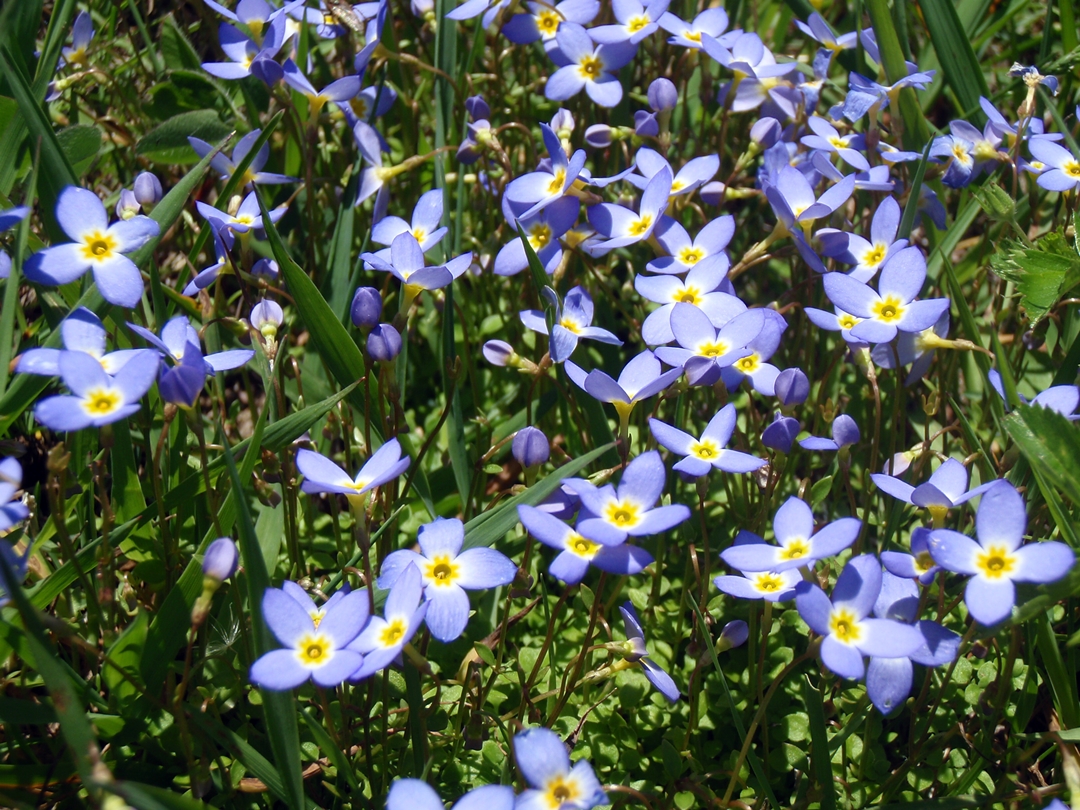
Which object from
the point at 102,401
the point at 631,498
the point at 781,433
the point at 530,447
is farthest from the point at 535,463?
the point at 102,401

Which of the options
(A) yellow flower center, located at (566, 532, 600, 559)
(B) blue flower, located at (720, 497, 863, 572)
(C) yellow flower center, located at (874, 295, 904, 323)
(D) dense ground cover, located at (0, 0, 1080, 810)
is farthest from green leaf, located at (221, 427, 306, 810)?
(C) yellow flower center, located at (874, 295, 904, 323)

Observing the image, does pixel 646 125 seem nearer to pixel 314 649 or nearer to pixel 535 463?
pixel 535 463

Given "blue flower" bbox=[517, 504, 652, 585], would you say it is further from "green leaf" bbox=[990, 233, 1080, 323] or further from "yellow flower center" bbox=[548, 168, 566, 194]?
"green leaf" bbox=[990, 233, 1080, 323]

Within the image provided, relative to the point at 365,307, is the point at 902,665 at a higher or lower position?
lower

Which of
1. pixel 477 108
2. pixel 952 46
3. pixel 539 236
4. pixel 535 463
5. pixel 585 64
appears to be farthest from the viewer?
pixel 952 46

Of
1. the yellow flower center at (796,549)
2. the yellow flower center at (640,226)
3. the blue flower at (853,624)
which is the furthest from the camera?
the yellow flower center at (640,226)

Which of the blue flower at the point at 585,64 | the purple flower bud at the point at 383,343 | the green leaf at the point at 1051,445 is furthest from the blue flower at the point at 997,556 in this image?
the blue flower at the point at 585,64

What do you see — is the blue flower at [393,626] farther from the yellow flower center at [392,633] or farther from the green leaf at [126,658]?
the green leaf at [126,658]
